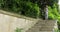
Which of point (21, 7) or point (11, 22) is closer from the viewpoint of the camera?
point (11, 22)

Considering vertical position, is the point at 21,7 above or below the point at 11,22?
above

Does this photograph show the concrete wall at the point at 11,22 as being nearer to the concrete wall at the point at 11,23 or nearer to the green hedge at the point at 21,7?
the concrete wall at the point at 11,23

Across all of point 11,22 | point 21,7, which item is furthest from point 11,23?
point 21,7

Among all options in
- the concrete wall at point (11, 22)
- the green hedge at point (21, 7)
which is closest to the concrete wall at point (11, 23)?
the concrete wall at point (11, 22)

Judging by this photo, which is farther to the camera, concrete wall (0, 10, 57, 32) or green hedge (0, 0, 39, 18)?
green hedge (0, 0, 39, 18)

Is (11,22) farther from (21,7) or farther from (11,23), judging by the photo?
(21,7)

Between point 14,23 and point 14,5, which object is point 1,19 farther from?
point 14,5

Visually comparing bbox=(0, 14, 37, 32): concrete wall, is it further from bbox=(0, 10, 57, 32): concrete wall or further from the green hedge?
the green hedge

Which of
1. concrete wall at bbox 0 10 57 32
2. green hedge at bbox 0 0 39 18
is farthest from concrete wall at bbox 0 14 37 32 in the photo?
green hedge at bbox 0 0 39 18

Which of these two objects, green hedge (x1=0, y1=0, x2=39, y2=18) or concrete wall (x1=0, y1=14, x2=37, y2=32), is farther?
green hedge (x1=0, y1=0, x2=39, y2=18)

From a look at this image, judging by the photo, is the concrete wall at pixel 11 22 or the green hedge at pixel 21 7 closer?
the concrete wall at pixel 11 22

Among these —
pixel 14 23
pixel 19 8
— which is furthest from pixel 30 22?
pixel 14 23

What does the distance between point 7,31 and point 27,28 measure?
219cm

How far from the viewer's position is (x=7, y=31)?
6324mm
